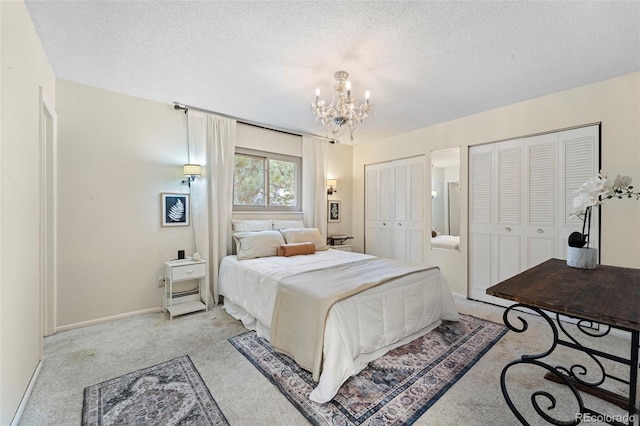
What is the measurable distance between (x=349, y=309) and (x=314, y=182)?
9.92 feet

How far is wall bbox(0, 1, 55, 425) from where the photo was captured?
1482 mm

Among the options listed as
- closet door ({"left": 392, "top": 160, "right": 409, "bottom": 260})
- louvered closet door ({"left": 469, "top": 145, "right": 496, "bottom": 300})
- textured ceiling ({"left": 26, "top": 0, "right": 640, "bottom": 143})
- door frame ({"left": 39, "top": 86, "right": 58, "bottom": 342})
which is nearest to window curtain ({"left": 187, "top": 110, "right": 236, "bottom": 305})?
textured ceiling ({"left": 26, "top": 0, "right": 640, "bottom": 143})

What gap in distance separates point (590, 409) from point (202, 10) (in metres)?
3.58

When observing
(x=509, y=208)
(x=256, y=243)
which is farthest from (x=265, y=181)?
(x=509, y=208)

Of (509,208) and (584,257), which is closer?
(584,257)

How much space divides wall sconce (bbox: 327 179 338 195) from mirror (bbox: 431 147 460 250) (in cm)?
172

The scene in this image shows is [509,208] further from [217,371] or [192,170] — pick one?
[192,170]

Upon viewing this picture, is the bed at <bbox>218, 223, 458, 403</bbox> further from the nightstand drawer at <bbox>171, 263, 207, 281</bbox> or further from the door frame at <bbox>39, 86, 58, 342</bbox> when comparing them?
the door frame at <bbox>39, 86, 58, 342</bbox>

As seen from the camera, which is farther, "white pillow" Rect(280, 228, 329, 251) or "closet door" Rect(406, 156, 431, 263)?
"closet door" Rect(406, 156, 431, 263)

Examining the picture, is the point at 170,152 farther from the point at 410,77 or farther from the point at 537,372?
the point at 537,372

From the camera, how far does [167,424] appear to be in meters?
1.60

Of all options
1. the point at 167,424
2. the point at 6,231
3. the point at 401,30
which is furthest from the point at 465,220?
the point at 6,231

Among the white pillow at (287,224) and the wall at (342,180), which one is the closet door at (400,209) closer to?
the wall at (342,180)

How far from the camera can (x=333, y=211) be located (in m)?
5.30
